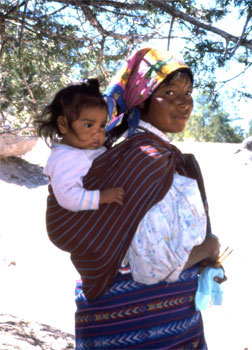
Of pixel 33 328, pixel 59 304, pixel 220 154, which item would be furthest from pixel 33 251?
pixel 220 154

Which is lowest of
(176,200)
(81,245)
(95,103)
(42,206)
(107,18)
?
(42,206)

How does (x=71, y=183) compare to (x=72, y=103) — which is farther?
(x=72, y=103)

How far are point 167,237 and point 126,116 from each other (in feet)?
2.14

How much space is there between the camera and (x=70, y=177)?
164cm

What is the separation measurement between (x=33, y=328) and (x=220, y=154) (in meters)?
10.4

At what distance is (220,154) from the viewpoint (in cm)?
1328

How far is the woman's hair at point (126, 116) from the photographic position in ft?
6.01

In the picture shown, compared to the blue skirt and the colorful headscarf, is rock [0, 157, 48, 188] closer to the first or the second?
the colorful headscarf

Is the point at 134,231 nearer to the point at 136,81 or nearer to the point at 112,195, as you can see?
the point at 112,195

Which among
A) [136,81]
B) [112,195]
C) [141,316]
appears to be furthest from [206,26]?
[141,316]

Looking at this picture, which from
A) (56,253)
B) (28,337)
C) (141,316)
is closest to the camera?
(141,316)

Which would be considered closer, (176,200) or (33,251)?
(176,200)

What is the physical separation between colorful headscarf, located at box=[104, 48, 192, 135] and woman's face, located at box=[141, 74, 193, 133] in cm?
4

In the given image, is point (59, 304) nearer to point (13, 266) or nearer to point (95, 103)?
point (13, 266)
